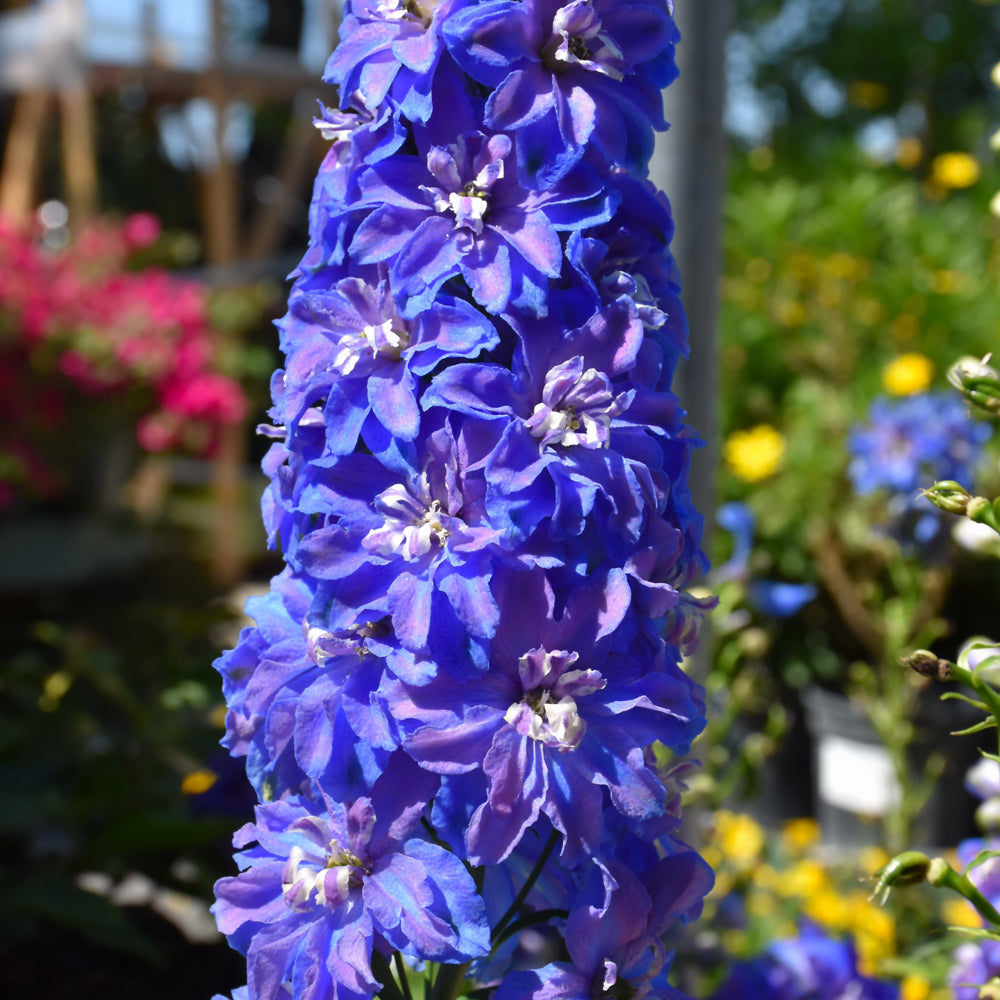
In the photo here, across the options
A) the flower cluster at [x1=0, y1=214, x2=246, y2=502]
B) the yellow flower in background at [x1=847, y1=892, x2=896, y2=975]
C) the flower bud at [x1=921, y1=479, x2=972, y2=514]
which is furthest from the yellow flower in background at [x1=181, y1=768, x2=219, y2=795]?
the flower cluster at [x1=0, y1=214, x2=246, y2=502]

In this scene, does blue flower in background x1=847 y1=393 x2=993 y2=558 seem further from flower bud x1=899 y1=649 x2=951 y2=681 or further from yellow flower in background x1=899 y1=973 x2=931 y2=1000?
flower bud x1=899 y1=649 x2=951 y2=681

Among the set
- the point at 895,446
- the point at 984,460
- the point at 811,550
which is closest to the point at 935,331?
the point at 811,550

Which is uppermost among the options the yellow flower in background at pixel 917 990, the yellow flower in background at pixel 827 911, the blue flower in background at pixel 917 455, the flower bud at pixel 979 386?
the flower bud at pixel 979 386

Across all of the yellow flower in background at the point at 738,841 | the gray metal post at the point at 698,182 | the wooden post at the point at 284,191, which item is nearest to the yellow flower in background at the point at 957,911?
the yellow flower in background at the point at 738,841

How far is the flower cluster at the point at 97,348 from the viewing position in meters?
4.02

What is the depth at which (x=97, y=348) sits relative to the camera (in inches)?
164

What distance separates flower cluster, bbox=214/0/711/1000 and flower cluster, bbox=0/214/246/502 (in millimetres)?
3423

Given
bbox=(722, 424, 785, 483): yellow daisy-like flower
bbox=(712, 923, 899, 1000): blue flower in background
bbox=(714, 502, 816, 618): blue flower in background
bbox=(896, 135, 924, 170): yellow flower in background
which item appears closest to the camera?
bbox=(712, 923, 899, 1000): blue flower in background

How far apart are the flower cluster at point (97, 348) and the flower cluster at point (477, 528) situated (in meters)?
3.42

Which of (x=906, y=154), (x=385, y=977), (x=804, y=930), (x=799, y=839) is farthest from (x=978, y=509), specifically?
(x=906, y=154)

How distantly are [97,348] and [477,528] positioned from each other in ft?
12.9

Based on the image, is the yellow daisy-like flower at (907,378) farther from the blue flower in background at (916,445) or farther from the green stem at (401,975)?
the green stem at (401,975)

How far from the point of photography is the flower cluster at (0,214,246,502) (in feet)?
13.2

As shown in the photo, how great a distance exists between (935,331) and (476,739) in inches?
142
